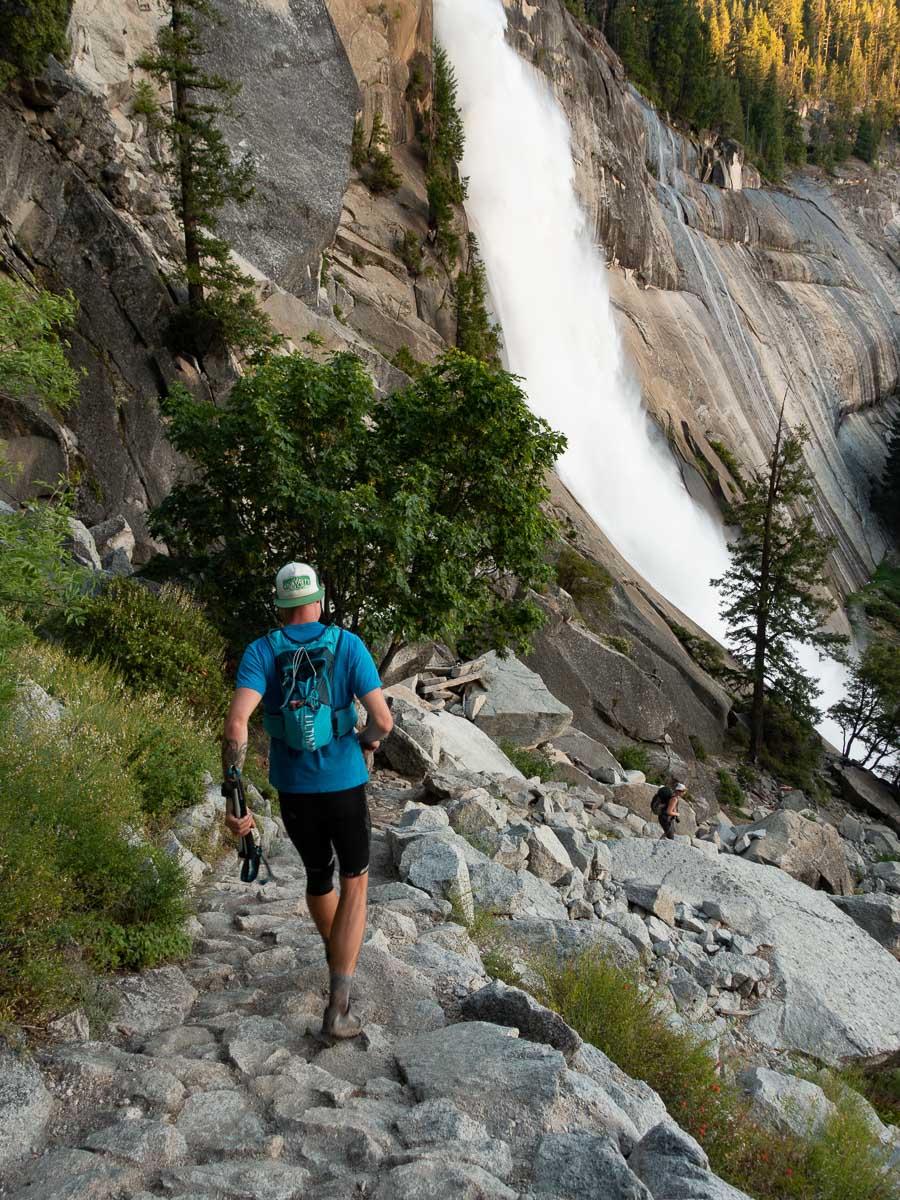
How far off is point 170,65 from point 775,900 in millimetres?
18412

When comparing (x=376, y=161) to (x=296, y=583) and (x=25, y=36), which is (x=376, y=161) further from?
(x=296, y=583)

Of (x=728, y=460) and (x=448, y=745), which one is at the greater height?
(x=728, y=460)

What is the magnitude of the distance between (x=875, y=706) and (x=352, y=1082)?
30.9 m

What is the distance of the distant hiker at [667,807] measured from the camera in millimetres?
13453

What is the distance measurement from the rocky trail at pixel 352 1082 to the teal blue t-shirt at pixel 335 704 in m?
1.14

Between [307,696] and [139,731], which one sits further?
[139,731]

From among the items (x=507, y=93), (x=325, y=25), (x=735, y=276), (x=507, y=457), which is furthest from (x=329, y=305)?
(x=735, y=276)

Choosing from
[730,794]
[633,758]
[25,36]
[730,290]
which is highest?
[730,290]

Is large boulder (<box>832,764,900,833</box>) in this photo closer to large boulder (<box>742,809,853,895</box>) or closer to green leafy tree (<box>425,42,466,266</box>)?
large boulder (<box>742,809,853,895</box>)

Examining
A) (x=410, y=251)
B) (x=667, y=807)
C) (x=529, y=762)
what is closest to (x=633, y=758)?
(x=529, y=762)

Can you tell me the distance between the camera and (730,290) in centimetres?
5016

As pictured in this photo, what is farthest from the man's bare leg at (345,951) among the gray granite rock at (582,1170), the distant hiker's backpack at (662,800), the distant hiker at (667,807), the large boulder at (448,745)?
the distant hiker's backpack at (662,800)

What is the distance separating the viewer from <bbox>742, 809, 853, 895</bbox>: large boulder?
44.6 ft

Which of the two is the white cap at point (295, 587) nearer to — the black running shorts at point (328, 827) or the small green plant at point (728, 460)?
the black running shorts at point (328, 827)
